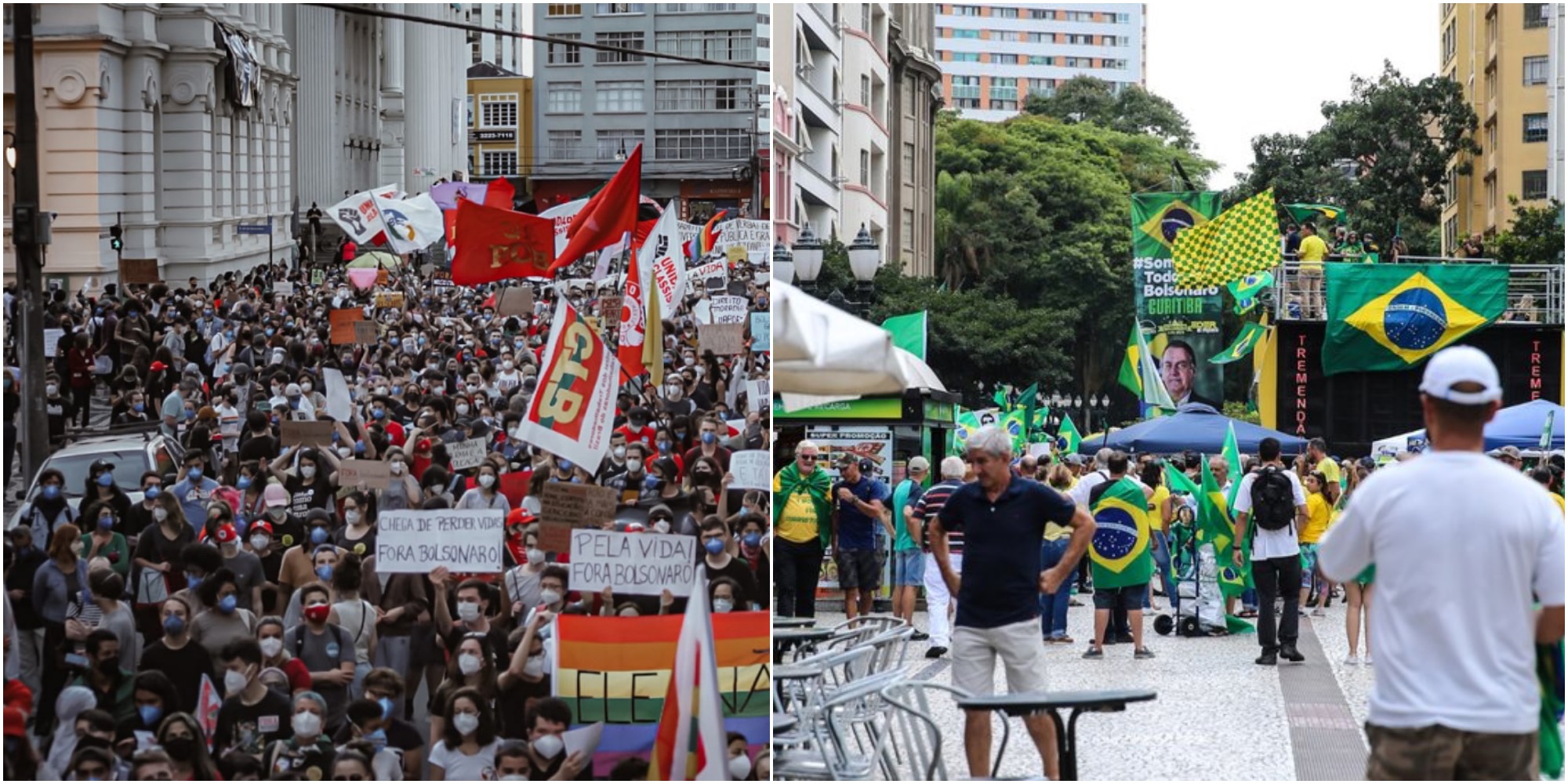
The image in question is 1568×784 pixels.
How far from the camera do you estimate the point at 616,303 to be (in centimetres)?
1803

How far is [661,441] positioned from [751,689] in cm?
632

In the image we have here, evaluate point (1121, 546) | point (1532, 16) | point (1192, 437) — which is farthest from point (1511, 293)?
point (1532, 16)

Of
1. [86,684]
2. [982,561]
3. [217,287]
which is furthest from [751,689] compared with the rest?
[217,287]

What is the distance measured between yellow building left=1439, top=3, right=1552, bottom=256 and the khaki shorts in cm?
3390

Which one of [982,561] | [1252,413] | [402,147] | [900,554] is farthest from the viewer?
[1252,413]

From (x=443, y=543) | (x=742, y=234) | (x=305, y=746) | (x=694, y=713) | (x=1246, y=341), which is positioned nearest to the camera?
(x=694, y=713)

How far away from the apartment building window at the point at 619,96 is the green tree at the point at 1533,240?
582 inches

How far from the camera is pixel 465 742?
344 inches

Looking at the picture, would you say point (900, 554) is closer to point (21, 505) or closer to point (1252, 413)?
point (21, 505)

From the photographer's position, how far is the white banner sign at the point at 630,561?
Result: 9.47 m

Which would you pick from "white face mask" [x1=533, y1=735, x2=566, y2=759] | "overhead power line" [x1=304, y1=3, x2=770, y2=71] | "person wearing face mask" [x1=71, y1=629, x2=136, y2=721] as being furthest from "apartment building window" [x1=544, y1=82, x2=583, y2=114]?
"white face mask" [x1=533, y1=735, x2=566, y2=759]

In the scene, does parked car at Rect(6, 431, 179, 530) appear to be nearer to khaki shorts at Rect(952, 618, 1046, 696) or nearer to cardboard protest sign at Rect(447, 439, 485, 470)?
cardboard protest sign at Rect(447, 439, 485, 470)

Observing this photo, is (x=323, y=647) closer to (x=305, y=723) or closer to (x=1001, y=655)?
(x=305, y=723)

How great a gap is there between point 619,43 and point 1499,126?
40868 millimetres
